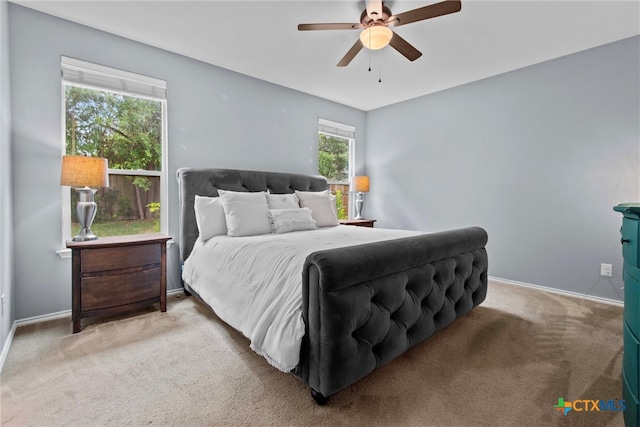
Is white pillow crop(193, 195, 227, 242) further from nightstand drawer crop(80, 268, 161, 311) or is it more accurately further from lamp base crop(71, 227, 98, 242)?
lamp base crop(71, 227, 98, 242)

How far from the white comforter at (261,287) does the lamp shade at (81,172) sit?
103cm

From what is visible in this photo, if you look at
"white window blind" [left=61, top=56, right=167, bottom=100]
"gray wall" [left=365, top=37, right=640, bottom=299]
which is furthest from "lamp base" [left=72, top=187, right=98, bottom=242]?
"gray wall" [left=365, top=37, right=640, bottom=299]

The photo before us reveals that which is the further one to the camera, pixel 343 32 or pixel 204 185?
pixel 204 185

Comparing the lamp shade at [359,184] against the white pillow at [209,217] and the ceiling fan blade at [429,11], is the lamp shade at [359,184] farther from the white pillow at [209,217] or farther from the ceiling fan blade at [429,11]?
the ceiling fan blade at [429,11]

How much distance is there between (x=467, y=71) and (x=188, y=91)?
10.9ft

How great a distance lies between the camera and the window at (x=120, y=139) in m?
2.68

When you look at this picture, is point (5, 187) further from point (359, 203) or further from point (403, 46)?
point (359, 203)

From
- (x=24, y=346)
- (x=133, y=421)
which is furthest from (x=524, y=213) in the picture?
(x=24, y=346)

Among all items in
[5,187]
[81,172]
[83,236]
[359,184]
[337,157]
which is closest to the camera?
[5,187]

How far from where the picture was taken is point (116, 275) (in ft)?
8.02

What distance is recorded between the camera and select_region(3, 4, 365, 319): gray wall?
2412 millimetres

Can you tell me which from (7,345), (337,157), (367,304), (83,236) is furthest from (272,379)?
(337,157)

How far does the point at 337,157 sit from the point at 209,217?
9.23 ft

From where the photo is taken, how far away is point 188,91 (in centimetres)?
327
